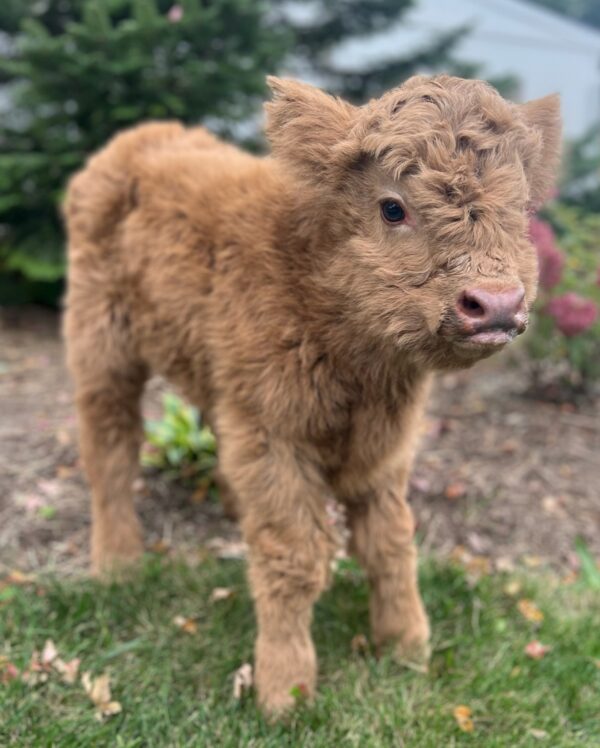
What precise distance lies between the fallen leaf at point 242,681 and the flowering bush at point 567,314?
3.32 metres

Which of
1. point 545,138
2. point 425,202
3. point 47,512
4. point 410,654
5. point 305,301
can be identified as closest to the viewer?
point 425,202

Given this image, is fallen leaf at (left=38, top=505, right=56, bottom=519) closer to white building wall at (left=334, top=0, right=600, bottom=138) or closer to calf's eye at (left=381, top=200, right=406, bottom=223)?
calf's eye at (left=381, top=200, right=406, bottom=223)

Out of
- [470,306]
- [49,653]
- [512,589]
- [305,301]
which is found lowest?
[49,653]

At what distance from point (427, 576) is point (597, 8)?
15946 mm

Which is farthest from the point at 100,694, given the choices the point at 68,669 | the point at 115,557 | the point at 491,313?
the point at 491,313

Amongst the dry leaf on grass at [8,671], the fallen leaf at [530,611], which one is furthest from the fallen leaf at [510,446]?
the dry leaf on grass at [8,671]

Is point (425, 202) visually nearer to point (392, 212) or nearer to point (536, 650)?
point (392, 212)

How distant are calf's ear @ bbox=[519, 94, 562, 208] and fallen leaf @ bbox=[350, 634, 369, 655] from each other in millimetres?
1963

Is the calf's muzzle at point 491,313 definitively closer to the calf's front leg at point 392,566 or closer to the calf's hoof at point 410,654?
the calf's front leg at point 392,566

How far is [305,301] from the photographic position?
2.50 metres

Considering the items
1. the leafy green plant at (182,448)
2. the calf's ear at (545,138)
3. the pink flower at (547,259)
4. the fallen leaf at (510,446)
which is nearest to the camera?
the calf's ear at (545,138)

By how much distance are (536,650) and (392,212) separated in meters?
2.08

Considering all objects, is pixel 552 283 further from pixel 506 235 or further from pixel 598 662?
pixel 506 235

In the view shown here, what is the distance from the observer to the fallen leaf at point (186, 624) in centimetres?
319
